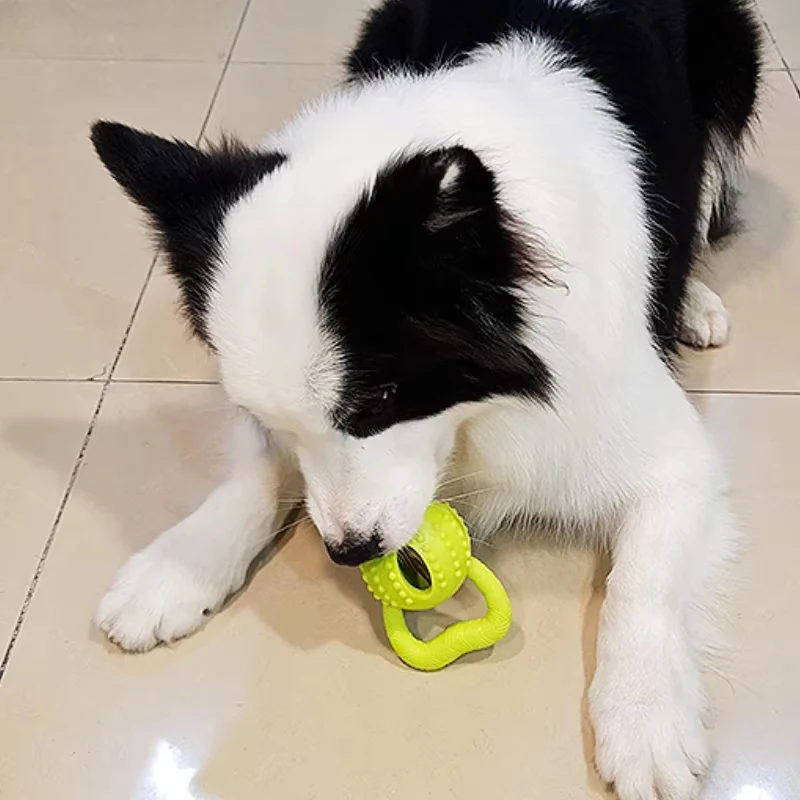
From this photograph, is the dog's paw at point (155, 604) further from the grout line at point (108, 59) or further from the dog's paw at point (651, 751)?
the grout line at point (108, 59)

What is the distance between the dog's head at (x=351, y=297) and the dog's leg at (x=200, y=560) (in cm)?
30

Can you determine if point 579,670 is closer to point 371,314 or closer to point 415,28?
point 371,314

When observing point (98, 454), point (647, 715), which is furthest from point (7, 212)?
point (647, 715)

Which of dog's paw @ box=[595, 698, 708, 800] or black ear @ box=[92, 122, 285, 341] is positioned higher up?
black ear @ box=[92, 122, 285, 341]

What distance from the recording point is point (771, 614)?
5.38ft

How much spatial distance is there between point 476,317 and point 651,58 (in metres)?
0.80

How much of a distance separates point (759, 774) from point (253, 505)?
2.67 feet

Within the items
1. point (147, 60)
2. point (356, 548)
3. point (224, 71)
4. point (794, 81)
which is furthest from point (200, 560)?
point (794, 81)

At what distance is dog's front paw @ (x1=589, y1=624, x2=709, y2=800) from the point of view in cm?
139

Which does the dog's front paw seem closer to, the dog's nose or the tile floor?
the tile floor

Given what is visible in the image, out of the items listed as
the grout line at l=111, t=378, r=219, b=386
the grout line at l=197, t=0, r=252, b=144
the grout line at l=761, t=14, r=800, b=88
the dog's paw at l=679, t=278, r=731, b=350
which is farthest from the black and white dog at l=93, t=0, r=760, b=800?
the grout line at l=761, t=14, r=800, b=88

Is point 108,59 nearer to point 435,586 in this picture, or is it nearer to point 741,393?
point 741,393

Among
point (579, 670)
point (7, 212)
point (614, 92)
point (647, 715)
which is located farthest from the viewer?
point (7, 212)

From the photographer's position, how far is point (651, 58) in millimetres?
1839
